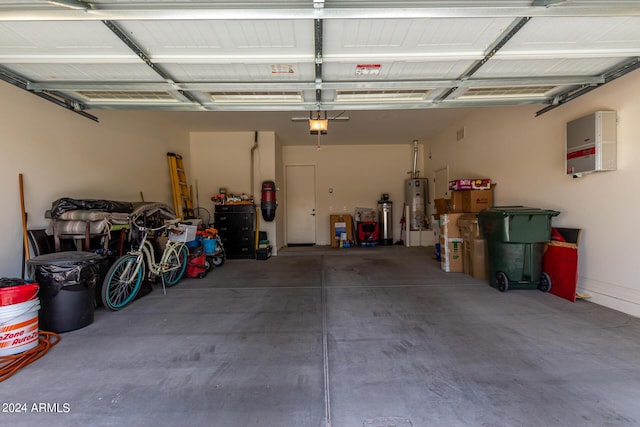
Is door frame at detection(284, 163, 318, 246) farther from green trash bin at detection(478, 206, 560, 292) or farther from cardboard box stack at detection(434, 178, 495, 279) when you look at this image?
green trash bin at detection(478, 206, 560, 292)

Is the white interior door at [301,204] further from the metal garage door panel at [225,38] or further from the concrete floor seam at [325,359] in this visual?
the metal garage door panel at [225,38]

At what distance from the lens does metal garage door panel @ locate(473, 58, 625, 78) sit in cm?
240

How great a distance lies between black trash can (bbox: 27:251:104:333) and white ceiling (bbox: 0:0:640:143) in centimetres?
169

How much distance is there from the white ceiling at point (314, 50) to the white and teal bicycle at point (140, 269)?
5.70ft

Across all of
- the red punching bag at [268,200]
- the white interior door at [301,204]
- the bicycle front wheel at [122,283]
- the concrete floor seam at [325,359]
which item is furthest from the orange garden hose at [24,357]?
the white interior door at [301,204]

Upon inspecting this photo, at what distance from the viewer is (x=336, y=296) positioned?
3508 mm


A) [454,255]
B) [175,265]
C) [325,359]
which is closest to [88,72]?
[175,265]

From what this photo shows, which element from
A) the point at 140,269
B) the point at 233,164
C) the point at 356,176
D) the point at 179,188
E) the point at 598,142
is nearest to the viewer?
the point at 598,142

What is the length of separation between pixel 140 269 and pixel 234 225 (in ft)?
8.90

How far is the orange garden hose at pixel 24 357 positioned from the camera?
1.92 m

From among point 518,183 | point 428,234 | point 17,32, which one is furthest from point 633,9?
point 428,234

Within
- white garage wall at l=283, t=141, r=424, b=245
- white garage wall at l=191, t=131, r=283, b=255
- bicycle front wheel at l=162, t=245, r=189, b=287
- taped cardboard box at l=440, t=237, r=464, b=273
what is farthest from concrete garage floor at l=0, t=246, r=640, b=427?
white garage wall at l=283, t=141, r=424, b=245

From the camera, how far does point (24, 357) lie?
2.08 metres

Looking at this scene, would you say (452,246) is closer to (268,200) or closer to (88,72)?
(268,200)
